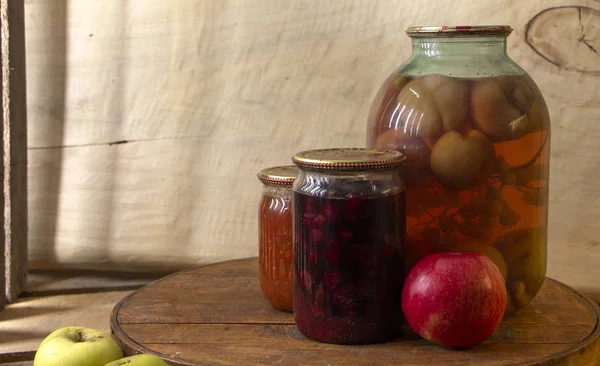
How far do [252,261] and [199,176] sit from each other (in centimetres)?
20

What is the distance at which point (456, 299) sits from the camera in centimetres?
74

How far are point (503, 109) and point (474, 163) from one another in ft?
0.21

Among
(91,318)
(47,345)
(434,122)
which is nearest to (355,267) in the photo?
(434,122)

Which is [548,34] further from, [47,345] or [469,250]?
[47,345]

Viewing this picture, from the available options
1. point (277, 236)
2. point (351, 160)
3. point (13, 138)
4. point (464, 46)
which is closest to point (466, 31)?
point (464, 46)

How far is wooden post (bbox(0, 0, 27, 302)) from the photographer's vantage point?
1.12 metres

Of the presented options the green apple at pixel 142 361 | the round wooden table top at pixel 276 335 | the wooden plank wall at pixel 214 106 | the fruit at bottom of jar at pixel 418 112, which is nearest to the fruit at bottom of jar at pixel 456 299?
the round wooden table top at pixel 276 335

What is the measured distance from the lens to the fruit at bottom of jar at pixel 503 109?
31.6 inches

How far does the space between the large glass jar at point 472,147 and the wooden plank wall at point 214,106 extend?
13.7 inches

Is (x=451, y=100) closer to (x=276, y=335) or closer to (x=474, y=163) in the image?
(x=474, y=163)

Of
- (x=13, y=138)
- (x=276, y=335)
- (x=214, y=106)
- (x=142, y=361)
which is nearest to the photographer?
(x=142, y=361)

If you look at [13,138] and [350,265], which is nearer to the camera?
[350,265]

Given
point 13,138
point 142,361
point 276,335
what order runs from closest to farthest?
point 142,361 → point 276,335 → point 13,138

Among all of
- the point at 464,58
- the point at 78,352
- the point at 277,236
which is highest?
the point at 464,58
